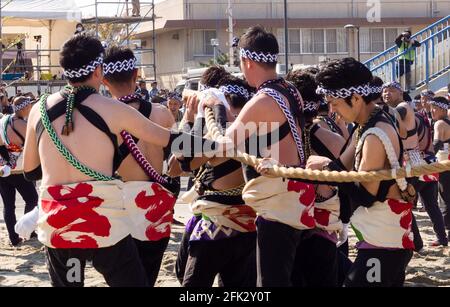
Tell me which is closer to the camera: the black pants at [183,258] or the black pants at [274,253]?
the black pants at [274,253]

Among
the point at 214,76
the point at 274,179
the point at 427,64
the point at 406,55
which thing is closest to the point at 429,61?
the point at 427,64

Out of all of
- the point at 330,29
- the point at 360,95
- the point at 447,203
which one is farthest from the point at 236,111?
the point at 330,29

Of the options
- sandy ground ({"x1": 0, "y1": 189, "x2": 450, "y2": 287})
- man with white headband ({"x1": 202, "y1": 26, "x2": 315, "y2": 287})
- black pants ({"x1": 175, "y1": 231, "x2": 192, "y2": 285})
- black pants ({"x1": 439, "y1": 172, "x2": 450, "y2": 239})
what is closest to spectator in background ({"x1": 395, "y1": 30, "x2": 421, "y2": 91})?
sandy ground ({"x1": 0, "y1": 189, "x2": 450, "y2": 287})

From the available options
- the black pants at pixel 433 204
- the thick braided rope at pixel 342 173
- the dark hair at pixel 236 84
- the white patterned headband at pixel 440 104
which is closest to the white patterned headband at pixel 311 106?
the dark hair at pixel 236 84

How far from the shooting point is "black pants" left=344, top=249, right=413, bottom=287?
15.2ft

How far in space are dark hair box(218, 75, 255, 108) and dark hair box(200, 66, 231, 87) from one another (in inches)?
3.1

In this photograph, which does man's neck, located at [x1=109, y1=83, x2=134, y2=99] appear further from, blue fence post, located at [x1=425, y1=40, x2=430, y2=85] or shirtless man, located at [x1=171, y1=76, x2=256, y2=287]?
blue fence post, located at [x1=425, y1=40, x2=430, y2=85]

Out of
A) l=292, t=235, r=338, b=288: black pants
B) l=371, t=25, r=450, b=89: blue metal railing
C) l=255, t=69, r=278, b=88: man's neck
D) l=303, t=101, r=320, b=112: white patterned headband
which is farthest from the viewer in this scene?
l=371, t=25, r=450, b=89: blue metal railing

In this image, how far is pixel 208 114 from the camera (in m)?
5.39

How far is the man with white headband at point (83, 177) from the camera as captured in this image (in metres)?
4.50

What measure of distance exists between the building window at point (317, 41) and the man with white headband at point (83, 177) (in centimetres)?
3476

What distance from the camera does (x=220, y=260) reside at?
210 inches

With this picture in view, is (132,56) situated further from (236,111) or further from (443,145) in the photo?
(443,145)

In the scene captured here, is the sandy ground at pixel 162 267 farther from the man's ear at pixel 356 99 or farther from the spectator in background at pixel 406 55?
the spectator in background at pixel 406 55
